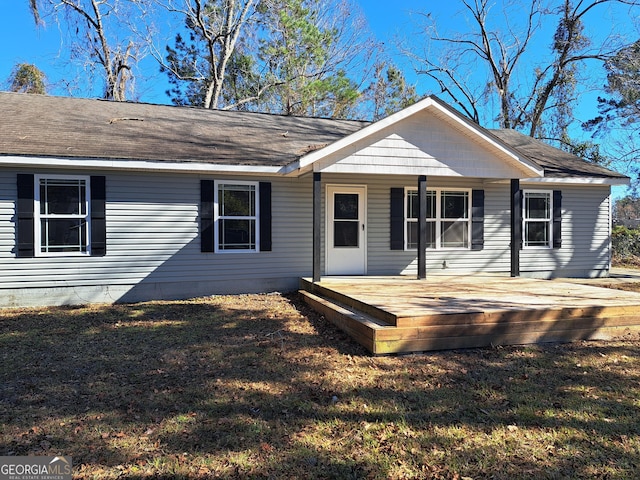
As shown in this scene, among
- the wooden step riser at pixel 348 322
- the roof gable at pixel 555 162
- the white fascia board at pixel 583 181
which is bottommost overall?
the wooden step riser at pixel 348 322

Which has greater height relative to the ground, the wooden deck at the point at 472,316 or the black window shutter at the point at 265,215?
the black window shutter at the point at 265,215

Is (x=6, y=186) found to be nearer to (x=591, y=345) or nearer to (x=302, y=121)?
(x=302, y=121)

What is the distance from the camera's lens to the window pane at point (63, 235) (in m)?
7.39

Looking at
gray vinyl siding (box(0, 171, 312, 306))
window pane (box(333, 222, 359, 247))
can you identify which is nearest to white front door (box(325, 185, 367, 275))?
window pane (box(333, 222, 359, 247))

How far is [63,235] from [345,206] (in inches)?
214

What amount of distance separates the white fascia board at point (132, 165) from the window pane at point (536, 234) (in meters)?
6.38

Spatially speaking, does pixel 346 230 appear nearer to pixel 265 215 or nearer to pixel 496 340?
pixel 265 215

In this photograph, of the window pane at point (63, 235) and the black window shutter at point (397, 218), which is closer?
the window pane at point (63, 235)

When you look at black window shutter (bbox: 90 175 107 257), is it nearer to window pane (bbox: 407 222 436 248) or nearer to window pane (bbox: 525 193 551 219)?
window pane (bbox: 407 222 436 248)

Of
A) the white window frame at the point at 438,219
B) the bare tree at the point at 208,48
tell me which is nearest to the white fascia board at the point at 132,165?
the white window frame at the point at 438,219

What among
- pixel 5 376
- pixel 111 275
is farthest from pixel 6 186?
pixel 5 376

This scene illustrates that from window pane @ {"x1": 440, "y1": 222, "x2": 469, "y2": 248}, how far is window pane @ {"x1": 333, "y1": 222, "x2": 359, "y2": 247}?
82.6 inches

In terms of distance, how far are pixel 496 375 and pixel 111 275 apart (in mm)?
6722

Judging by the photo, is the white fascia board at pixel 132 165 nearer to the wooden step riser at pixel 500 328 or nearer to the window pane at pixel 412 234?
the window pane at pixel 412 234
